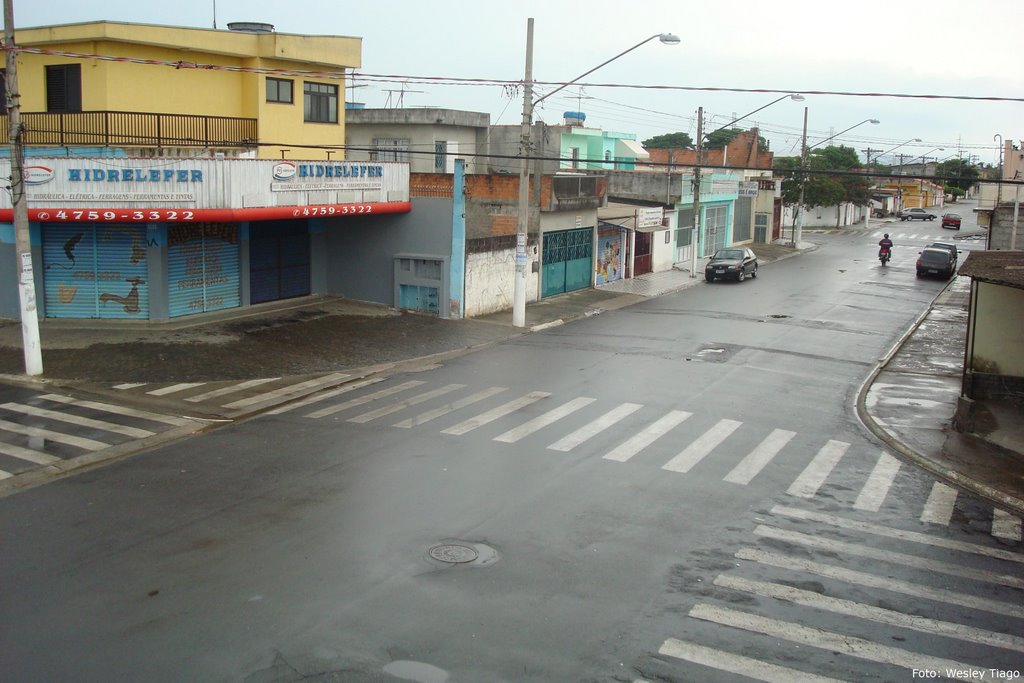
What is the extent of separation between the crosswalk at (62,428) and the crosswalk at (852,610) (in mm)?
10026

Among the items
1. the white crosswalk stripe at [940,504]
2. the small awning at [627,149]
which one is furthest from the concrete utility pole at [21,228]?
the small awning at [627,149]

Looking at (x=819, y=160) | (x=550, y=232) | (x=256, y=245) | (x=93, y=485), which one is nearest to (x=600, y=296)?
(x=550, y=232)

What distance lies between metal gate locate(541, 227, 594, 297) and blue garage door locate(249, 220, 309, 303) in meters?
9.11

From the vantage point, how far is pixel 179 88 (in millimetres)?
26781

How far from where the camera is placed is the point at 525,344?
25703mm

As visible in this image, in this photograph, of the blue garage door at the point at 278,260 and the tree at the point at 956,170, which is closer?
the blue garage door at the point at 278,260

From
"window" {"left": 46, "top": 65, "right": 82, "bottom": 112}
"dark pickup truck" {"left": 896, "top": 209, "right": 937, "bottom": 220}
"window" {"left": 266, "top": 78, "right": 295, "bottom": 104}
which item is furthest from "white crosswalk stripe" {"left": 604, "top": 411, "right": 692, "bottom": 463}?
"dark pickup truck" {"left": 896, "top": 209, "right": 937, "bottom": 220}

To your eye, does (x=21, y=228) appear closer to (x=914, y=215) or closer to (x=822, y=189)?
(x=822, y=189)

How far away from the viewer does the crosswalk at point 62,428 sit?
47.5 feet

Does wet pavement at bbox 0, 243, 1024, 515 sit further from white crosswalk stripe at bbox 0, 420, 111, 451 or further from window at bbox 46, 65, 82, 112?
window at bbox 46, 65, 82, 112

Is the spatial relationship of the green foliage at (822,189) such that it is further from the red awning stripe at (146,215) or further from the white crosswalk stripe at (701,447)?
the white crosswalk stripe at (701,447)

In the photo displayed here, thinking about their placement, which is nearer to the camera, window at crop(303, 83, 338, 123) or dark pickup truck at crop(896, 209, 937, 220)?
window at crop(303, 83, 338, 123)

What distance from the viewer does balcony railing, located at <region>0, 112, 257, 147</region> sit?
24234 mm

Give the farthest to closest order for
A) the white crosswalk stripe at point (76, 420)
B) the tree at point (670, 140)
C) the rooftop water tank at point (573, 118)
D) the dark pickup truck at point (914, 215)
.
Result: the tree at point (670, 140) → the dark pickup truck at point (914, 215) → the rooftop water tank at point (573, 118) → the white crosswalk stripe at point (76, 420)
